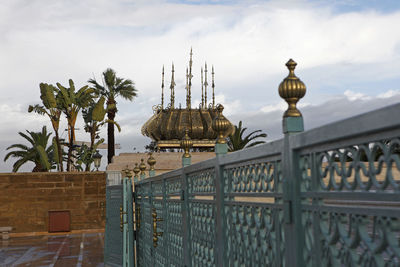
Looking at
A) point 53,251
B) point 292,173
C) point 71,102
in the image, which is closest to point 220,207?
point 292,173

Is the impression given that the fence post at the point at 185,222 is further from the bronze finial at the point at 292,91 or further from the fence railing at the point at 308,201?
the bronze finial at the point at 292,91

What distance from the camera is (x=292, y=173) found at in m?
1.94

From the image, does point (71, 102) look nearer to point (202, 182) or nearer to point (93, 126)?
point (93, 126)

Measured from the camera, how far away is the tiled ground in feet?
41.4

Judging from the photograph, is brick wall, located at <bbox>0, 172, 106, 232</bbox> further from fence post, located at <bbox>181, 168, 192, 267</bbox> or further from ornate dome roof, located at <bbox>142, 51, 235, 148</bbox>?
fence post, located at <bbox>181, 168, 192, 267</bbox>

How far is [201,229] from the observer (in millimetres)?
3648

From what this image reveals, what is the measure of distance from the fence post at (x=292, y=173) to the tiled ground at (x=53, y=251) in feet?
34.6

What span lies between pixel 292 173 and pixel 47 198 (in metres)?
21.1

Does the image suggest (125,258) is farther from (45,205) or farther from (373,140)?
(45,205)

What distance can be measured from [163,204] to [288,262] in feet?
11.1

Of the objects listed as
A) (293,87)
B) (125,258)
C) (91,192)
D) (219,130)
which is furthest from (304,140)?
(91,192)

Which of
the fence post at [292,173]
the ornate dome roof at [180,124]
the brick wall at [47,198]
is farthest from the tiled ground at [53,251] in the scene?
the fence post at [292,173]

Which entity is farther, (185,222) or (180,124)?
(180,124)

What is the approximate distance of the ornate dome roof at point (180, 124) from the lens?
19.8 meters
